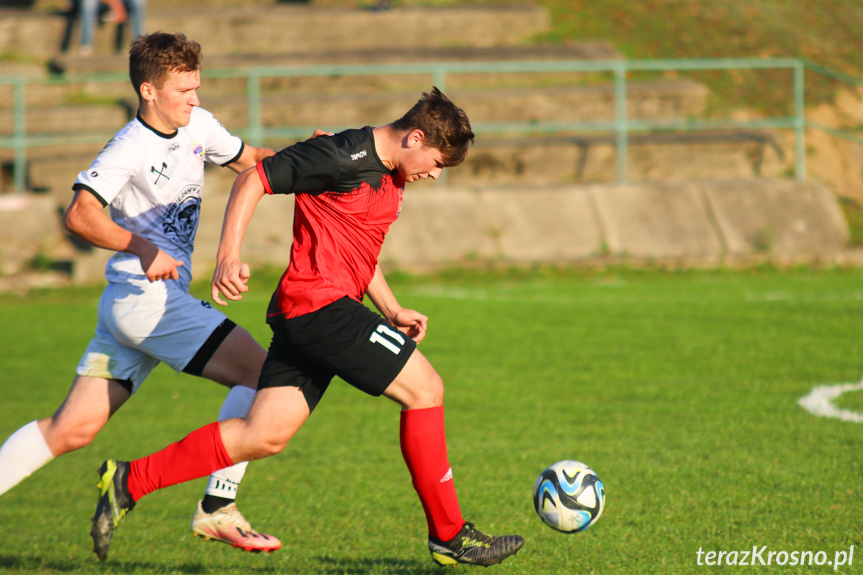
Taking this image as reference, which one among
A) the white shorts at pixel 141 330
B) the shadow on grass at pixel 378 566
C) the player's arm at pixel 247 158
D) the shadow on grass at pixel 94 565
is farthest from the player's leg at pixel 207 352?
the player's arm at pixel 247 158

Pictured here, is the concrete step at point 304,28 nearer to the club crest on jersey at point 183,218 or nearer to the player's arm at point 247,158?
the player's arm at point 247,158

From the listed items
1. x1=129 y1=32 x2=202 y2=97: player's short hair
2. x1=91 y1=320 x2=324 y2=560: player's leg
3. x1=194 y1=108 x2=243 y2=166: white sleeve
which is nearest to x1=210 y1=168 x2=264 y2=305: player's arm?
x1=91 y1=320 x2=324 y2=560: player's leg

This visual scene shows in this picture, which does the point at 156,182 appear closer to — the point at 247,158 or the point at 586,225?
the point at 247,158

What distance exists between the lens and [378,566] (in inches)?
155

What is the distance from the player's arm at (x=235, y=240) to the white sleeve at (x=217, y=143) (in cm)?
86

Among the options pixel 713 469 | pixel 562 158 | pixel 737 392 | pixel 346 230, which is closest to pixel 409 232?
pixel 562 158

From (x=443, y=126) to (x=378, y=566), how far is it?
1.79 metres

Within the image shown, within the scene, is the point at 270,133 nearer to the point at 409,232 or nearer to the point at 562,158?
the point at 409,232

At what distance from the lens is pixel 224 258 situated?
11.2 feet

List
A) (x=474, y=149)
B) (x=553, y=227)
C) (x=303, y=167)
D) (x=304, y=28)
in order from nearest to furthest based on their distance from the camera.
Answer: (x=303, y=167) → (x=553, y=227) → (x=474, y=149) → (x=304, y=28)

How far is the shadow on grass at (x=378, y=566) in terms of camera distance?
3861 mm

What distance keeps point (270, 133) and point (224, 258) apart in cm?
1045

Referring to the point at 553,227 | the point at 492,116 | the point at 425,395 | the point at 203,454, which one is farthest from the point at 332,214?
the point at 492,116

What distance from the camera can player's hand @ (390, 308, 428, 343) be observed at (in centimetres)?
410
